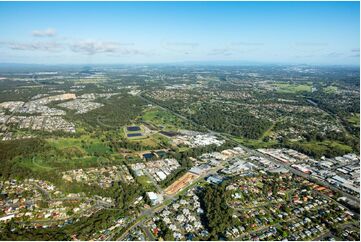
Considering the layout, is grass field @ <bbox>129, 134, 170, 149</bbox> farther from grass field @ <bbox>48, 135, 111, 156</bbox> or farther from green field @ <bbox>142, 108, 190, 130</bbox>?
green field @ <bbox>142, 108, 190, 130</bbox>

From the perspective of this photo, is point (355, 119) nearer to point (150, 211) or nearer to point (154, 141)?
point (154, 141)

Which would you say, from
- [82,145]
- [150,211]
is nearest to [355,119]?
[150,211]

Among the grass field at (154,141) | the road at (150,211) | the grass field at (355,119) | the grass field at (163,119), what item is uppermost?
the road at (150,211)

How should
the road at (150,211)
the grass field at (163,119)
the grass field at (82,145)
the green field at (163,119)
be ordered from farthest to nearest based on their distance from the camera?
1. the grass field at (163,119)
2. the green field at (163,119)
3. the grass field at (82,145)
4. the road at (150,211)

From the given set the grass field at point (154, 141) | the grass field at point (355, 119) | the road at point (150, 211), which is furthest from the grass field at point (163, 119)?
the grass field at point (355, 119)

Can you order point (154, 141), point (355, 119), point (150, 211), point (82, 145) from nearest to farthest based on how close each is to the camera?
point (150, 211) < point (82, 145) < point (154, 141) < point (355, 119)

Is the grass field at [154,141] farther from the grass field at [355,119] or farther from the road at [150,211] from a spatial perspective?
the grass field at [355,119]

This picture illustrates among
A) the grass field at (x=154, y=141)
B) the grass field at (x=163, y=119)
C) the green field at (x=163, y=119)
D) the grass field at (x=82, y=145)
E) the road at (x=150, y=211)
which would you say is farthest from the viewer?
the grass field at (x=163, y=119)

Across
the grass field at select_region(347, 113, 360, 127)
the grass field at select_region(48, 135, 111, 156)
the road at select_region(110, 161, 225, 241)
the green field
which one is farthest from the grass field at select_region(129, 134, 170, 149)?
the grass field at select_region(347, 113, 360, 127)

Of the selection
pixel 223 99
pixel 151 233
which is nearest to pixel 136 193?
pixel 151 233

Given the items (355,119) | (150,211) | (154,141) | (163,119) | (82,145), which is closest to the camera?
(150,211)

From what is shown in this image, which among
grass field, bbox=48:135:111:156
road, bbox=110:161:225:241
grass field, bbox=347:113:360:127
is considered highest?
road, bbox=110:161:225:241
